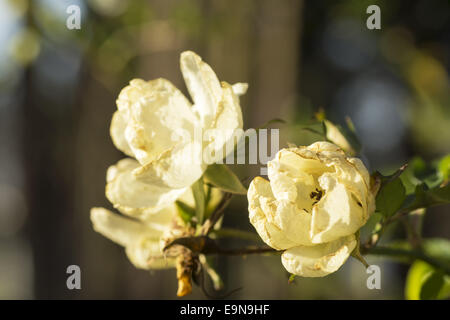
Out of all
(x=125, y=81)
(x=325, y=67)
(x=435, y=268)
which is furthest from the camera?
(x=325, y=67)

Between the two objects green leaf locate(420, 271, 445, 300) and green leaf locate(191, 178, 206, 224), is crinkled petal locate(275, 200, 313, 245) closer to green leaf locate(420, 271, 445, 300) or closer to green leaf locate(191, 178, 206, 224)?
green leaf locate(191, 178, 206, 224)

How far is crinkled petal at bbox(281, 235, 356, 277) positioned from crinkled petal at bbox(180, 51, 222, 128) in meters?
0.13

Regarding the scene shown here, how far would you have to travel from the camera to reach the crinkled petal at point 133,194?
0.40 meters

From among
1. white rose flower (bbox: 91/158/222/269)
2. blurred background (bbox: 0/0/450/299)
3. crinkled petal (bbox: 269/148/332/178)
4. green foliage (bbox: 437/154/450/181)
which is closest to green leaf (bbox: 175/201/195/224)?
white rose flower (bbox: 91/158/222/269)

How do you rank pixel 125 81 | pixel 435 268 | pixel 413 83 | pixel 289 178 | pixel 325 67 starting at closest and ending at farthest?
1. pixel 289 178
2. pixel 435 268
3. pixel 125 81
4. pixel 413 83
5. pixel 325 67

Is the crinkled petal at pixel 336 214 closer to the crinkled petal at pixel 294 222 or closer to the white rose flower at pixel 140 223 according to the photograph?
the crinkled petal at pixel 294 222

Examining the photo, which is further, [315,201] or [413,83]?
[413,83]

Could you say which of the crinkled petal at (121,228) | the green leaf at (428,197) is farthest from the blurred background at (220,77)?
the green leaf at (428,197)

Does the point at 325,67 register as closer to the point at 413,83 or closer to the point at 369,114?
the point at 369,114

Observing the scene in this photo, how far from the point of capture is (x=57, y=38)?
1.48 m

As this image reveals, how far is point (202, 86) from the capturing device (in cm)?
41

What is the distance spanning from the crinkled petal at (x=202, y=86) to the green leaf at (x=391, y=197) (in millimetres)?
136
